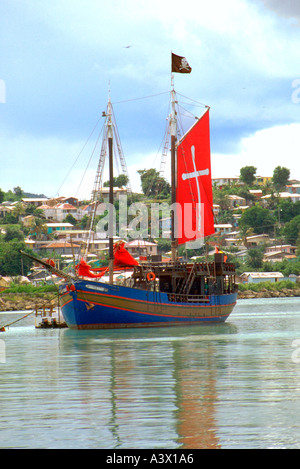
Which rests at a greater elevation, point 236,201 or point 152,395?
point 236,201

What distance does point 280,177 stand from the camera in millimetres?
195750

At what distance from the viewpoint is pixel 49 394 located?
18.9m

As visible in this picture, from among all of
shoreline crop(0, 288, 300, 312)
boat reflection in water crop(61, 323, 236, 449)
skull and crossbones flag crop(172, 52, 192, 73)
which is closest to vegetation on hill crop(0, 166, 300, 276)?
shoreline crop(0, 288, 300, 312)

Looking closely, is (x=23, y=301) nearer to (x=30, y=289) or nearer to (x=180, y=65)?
(x=30, y=289)

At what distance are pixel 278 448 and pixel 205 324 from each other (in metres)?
35.0

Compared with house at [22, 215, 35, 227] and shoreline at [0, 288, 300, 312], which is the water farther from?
house at [22, 215, 35, 227]

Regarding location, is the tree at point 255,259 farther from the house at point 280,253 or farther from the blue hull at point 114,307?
the blue hull at point 114,307

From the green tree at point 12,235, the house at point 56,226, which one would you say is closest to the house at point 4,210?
the house at point 56,226

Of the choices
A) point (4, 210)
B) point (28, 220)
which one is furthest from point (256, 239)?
point (4, 210)

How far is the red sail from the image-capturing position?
52562 millimetres

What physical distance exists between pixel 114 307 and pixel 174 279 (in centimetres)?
579

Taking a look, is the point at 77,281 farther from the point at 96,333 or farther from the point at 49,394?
the point at 49,394

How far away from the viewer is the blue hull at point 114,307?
41.2 metres

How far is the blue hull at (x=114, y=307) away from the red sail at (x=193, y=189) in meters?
8.94
